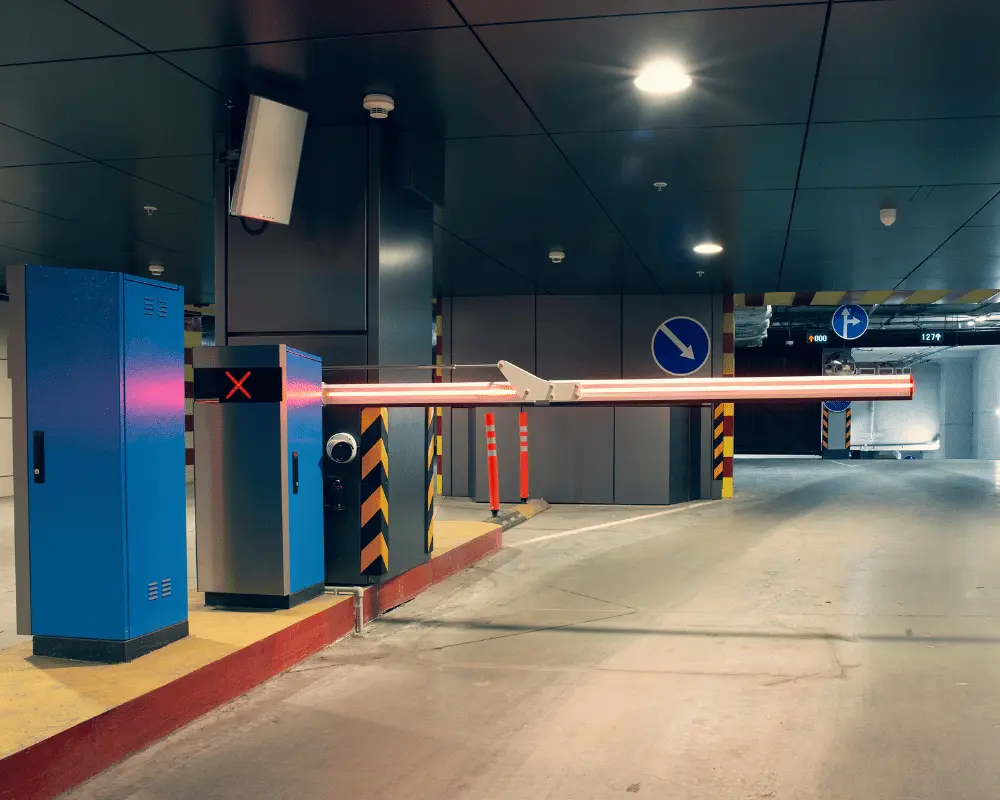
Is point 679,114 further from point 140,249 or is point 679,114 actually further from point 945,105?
point 140,249

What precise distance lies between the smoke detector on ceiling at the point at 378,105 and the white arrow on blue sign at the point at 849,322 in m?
8.67

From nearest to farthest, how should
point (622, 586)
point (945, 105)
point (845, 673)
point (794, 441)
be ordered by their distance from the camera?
point (845, 673) < point (945, 105) < point (622, 586) < point (794, 441)

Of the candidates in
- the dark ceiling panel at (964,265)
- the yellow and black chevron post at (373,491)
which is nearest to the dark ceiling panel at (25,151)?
the yellow and black chevron post at (373,491)

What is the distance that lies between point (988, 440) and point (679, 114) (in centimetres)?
2702

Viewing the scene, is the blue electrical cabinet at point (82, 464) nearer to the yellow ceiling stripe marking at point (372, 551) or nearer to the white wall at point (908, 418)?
the yellow ceiling stripe marking at point (372, 551)

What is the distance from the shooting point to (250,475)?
4.20 meters

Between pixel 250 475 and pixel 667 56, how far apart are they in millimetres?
2587

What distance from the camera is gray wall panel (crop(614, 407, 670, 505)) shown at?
10469 mm

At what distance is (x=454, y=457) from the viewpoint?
1145cm

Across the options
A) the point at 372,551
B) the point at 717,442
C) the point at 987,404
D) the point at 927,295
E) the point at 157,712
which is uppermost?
the point at 927,295

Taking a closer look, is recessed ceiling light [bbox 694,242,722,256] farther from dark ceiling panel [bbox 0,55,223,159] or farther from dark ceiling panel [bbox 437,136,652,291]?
dark ceiling panel [bbox 0,55,223,159]

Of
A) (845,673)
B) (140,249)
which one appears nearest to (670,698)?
(845,673)

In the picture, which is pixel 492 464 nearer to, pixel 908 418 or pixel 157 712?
pixel 157 712

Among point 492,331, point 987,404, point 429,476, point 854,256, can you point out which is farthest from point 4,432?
point 987,404
